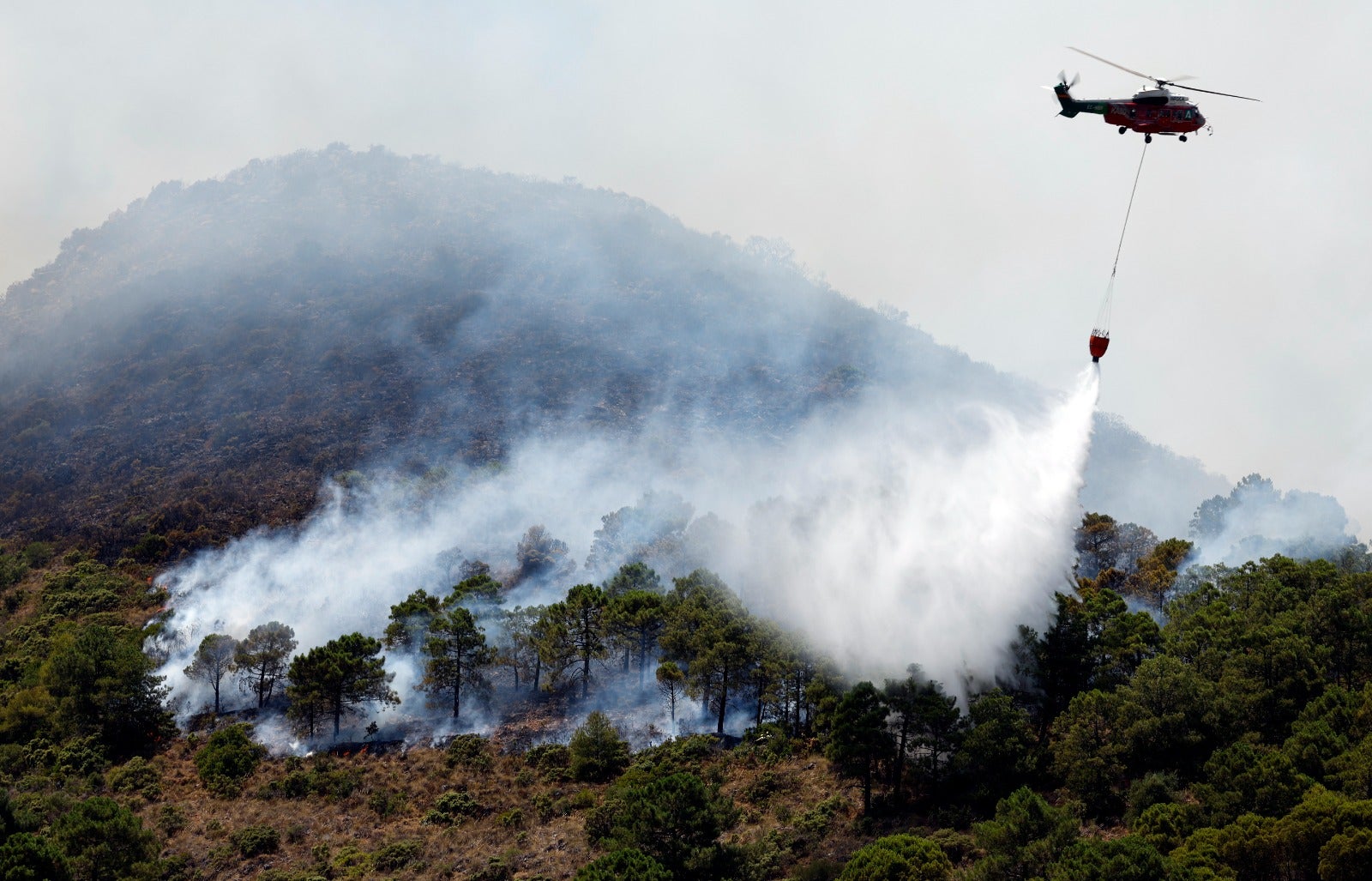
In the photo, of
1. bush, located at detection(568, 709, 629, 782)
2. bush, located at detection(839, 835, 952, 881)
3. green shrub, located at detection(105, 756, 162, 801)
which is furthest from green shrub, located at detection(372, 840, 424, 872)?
bush, located at detection(839, 835, 952, 881)

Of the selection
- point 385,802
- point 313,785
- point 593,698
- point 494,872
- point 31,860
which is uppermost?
point 593,698

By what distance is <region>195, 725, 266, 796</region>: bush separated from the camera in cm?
6675

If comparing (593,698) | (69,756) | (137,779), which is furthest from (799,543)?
(69,756)

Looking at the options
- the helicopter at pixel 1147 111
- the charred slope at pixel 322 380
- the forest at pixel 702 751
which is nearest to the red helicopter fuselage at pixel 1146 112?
the helicopter at pixel 1147 111

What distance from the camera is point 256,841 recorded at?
5859cm

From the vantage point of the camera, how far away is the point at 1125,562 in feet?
346

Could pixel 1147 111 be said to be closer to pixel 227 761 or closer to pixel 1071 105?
pixel 1071 105

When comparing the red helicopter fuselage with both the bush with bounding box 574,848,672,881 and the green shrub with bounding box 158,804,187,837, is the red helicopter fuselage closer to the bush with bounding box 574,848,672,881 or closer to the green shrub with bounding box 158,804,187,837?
the bush with bounding box 574,848,672,881

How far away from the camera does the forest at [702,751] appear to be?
4616 centimetres

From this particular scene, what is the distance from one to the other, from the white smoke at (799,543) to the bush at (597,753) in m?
16.7

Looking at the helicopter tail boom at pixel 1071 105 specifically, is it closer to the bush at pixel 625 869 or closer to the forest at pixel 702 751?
the forest at pixel 702 751

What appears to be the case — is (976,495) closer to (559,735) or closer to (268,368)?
(559,735)

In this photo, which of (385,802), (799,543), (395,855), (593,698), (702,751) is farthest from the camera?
(799,543)

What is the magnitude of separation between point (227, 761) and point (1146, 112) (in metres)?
76.0
